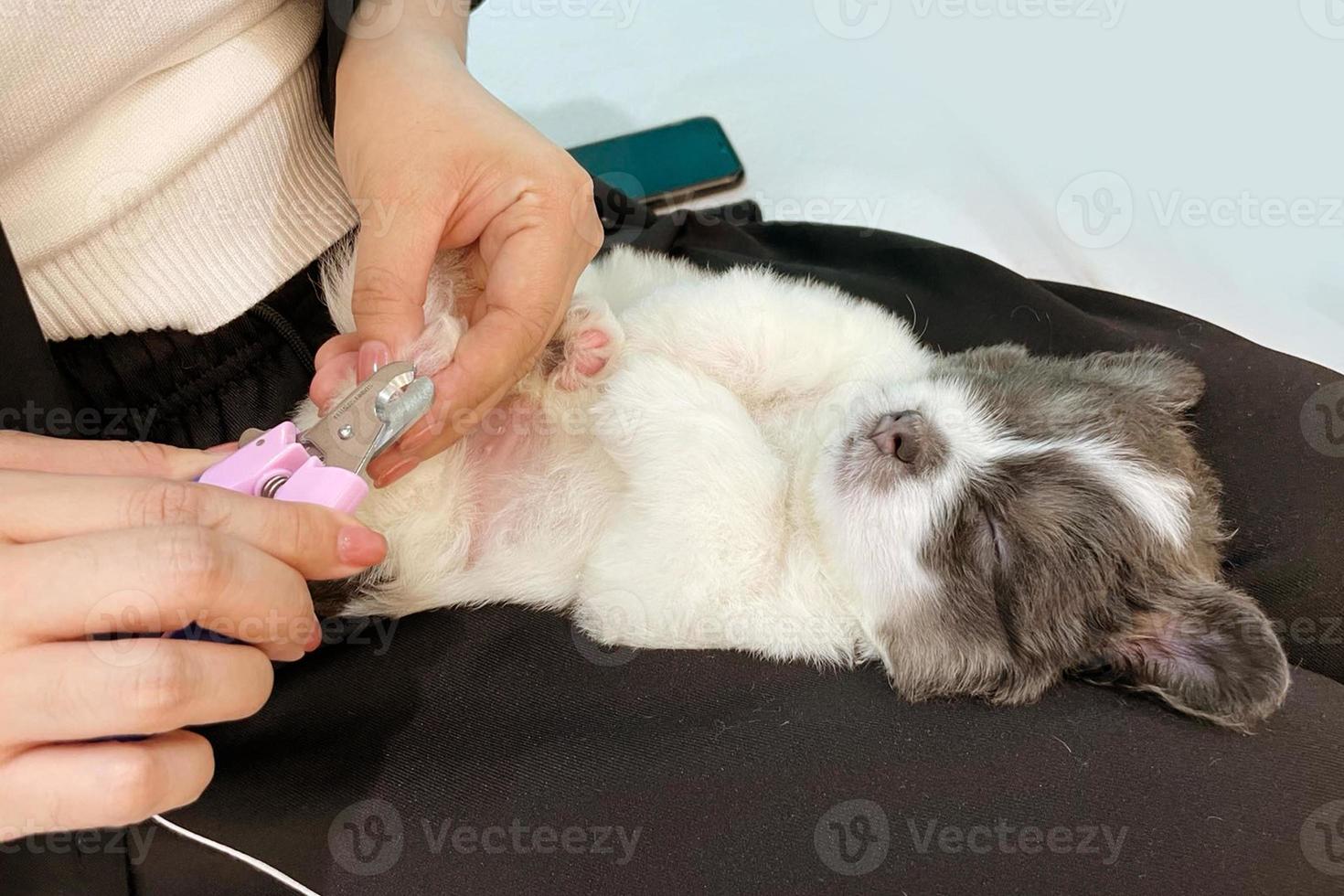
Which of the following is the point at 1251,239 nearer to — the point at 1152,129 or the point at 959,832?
the point at 1152,129

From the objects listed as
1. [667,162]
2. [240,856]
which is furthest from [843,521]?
[667,162]

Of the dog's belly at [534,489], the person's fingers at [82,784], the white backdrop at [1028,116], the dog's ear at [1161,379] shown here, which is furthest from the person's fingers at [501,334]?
the white backdrop at [1028,116]

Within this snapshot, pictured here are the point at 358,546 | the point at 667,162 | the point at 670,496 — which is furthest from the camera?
the point at 667,162

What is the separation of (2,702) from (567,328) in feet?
3.32

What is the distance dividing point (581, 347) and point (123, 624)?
3.01 ft

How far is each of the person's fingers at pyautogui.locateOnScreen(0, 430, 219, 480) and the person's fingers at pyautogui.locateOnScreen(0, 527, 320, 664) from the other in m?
0.21

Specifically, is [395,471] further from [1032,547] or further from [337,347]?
[1032,547]

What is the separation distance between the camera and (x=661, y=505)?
1571mm

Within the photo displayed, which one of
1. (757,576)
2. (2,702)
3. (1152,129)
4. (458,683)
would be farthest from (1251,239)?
(2,702)

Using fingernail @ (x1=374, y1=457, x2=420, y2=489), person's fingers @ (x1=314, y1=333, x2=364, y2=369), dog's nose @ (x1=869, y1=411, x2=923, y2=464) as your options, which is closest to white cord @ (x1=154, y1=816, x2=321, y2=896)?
fingernail @ (x1=374, y1=457, x2=420, y2=489)

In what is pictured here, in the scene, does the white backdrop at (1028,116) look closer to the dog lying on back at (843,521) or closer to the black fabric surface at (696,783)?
the dog lying on back at (843,521)

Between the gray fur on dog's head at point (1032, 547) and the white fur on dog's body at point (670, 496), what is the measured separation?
0.05m

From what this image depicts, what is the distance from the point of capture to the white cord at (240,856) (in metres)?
1.26

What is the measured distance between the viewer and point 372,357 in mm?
1275
